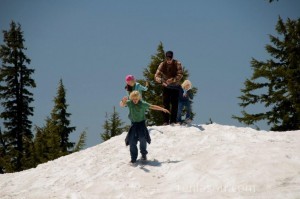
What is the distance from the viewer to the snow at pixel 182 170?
593 centimetres

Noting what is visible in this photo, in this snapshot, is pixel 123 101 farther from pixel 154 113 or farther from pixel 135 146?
pixel 154 113

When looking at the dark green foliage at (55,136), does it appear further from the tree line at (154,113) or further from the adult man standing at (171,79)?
the adult man standing at (171,79)

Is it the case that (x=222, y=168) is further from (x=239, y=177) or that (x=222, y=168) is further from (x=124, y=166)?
(x=124, y=166)

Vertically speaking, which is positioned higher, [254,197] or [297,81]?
[297,81]

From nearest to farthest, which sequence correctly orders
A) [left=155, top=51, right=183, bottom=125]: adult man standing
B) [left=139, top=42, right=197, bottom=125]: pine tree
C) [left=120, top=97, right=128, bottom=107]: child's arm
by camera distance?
[left=120, top=97, right=128, bottom=107]: child's arm, [left=155, top=51, right=183, bottom=125]: adult man standing, [left=139, top=42, right=197, bottom=125]: pine tree

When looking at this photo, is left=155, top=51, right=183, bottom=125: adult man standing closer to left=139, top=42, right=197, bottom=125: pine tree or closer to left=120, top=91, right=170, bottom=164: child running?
left=120, top=91, right=170, bottom=164: child running

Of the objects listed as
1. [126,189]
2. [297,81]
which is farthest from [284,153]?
[297,81]

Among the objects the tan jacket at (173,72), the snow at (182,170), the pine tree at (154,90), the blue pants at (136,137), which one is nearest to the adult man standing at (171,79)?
the tan jacket at (173,72)

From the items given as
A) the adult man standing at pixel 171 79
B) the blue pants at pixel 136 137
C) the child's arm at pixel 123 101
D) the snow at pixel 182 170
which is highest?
the adult man standing at pixel 171 79

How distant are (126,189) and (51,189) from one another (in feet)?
6.68

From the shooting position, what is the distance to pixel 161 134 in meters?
10.4

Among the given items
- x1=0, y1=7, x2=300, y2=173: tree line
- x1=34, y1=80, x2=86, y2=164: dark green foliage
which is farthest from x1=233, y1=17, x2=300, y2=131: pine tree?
x1=34, y1=80, x2=86, y2=164: dark green foliage

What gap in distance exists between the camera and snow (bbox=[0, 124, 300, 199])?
5934 mm

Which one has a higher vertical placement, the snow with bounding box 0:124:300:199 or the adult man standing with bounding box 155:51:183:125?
the adult man standing with bounding box 155:51:183:125
